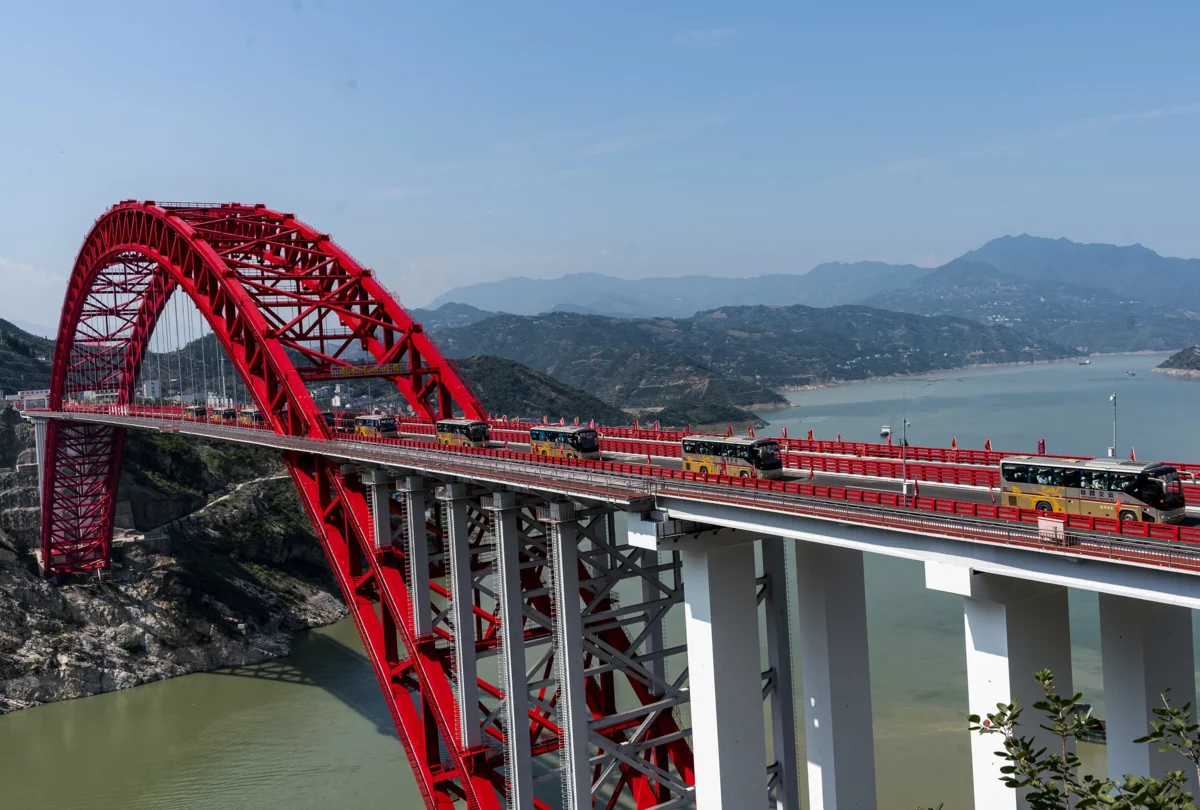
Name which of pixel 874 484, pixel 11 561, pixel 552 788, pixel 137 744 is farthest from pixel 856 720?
pixel 11 561

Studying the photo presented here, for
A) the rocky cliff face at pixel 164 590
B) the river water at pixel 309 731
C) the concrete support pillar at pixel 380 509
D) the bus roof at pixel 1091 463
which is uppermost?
the bus roof at pixel 1091 463

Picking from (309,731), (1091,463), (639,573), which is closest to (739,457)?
(639,573)

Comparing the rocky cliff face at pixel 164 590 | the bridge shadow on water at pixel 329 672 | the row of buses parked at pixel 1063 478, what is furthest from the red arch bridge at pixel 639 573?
the rocky cliff face at pixel 164 590

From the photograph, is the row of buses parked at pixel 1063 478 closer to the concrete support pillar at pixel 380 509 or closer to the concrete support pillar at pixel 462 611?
the concrete support pillar at pixel 462 611

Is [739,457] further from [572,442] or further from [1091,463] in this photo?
[572,442]

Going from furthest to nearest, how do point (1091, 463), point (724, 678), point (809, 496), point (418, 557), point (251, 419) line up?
point (251, 419) < point (418, 557) < point (724, 678) < point (809, 496) < point (1091, 463)

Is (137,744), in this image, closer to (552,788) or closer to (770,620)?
(552,788)
